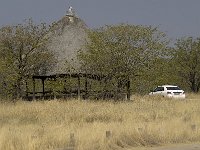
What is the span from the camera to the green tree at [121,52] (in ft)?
110

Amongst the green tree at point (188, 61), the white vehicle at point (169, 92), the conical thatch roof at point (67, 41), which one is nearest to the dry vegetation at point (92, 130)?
the conical thatch roof at point (67, 41)

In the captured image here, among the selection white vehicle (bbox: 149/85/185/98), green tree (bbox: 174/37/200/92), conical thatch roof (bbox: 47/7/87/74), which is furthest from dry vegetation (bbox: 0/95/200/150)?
green tree (bbox: 174/37/200/92)

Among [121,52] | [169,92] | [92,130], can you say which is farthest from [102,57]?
[92,130]

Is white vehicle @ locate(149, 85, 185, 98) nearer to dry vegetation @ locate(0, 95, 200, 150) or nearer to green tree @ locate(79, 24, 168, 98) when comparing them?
green tree @ locate(79, 24, 168, 98)

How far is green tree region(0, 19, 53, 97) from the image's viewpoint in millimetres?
34031

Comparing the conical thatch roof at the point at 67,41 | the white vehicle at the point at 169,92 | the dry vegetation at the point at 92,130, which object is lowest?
the dry vegetation at the point at 92,130

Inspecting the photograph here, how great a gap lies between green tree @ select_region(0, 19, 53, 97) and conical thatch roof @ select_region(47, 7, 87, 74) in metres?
0.73

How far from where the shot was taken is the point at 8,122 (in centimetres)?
2023

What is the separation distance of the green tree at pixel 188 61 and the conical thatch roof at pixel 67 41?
21297mm

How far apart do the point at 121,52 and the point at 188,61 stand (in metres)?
23.5

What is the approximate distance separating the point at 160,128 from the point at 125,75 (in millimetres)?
17555

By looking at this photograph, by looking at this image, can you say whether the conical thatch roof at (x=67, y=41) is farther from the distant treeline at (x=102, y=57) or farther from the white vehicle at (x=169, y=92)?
the white vehicle at (x=169, y=92)

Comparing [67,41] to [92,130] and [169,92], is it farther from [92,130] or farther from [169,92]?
[92,130]

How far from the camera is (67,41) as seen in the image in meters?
35.2
